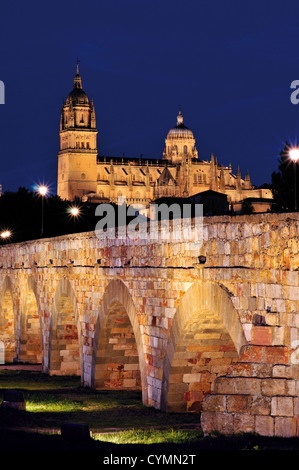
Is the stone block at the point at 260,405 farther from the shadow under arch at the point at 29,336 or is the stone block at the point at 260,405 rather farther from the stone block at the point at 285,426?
the shadow under arch at the point at 29,336

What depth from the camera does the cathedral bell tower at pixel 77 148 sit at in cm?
15525

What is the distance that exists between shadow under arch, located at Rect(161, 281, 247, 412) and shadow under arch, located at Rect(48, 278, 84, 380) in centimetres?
937

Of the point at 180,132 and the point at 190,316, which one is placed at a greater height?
the point at 180,132

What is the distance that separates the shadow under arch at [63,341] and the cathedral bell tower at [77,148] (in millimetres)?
127423

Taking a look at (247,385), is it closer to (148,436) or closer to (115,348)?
(148,436)

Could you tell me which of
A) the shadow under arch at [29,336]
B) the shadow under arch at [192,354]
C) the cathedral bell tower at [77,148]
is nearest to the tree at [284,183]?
the shadow under arch at [29,336]

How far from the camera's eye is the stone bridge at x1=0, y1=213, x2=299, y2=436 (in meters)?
10.9

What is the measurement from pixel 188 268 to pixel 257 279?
2.83 m

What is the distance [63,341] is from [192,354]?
423 inches

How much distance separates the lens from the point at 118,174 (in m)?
163

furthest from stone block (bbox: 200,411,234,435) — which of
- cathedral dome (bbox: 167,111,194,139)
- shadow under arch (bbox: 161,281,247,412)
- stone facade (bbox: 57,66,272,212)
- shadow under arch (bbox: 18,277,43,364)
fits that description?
cathedral dome (bbox: 167,111,194,139)

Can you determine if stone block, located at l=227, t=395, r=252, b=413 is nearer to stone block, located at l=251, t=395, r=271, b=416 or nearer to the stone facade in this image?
stone block, located at l=251, t=395, r=271, b=416

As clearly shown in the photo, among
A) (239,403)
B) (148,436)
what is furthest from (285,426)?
(148,436)
